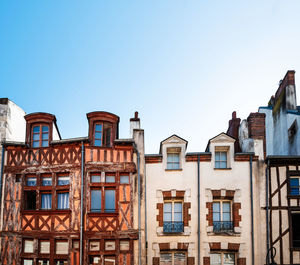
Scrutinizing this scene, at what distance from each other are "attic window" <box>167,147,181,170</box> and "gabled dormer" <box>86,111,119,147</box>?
234 centimetres

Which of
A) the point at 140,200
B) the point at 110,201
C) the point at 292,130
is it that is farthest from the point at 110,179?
the point at 292,130

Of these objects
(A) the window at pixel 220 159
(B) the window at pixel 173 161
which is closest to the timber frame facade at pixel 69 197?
(B) the window at pixel 173 161

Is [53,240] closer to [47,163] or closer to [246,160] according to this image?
[47,163]

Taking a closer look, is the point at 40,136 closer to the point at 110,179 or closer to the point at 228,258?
the point at 110,179

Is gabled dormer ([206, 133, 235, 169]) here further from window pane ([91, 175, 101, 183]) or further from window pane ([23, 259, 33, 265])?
window pane ([23, 259, 33, 265])

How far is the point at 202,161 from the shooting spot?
16.0 m

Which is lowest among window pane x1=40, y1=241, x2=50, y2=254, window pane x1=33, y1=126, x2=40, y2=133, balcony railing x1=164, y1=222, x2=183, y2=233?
window pane x1=40, y1=241, x2=50, y2=254

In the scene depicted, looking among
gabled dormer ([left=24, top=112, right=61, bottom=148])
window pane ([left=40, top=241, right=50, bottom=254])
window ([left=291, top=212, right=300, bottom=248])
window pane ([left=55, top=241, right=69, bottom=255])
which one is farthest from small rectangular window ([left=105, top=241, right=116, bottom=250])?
window ([left=291, top=212, right=300, bottom=248])

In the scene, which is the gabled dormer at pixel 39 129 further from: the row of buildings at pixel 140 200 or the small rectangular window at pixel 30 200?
the small rectangular window at pixel 30 200

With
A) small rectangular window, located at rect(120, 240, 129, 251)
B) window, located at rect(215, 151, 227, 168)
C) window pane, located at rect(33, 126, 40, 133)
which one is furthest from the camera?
window pane, located at rect(33, 126, 40, 133)

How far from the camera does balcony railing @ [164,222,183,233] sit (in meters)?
15.4

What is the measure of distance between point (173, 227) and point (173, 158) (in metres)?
2.85

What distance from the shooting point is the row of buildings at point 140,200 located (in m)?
14.9

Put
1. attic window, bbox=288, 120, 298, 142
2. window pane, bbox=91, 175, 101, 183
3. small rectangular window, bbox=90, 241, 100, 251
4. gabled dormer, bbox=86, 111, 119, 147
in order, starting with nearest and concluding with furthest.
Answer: small rectangular window, bbox=90, 241, 100, 251
window pane, bbox=91, 175, 101, 183
gabled dormer, bbox=86, 111, 119, 147
attic window, bbox=288, 120, 298, 142
